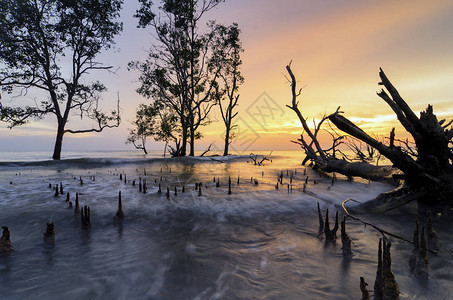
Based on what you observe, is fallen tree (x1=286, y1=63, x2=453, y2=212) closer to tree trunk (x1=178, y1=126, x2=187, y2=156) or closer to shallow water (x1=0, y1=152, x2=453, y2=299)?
shallow water (x1=0, y1=152, x2=453, y2=299)

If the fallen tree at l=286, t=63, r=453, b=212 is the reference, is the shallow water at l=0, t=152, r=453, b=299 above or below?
below

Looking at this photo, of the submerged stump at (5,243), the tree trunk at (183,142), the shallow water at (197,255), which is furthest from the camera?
the tree trunk at (183,142)

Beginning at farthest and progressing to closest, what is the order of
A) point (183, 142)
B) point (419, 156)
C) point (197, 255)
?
point (183, 142) → point (419, 156) → point (197, 255)

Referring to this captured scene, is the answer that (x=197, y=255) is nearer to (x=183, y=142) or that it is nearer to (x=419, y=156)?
(x=419, y=156)

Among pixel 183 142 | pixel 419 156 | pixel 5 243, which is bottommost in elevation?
pixel 5 243

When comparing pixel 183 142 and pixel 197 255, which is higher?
pixel 183 142

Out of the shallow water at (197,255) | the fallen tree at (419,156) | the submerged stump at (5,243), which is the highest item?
the fallen tree at (419,156)

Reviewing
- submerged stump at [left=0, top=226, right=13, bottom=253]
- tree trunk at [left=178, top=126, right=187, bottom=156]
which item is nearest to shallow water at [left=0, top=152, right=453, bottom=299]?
submerged stump at [left=0, top=226, right=13, bottom=253]

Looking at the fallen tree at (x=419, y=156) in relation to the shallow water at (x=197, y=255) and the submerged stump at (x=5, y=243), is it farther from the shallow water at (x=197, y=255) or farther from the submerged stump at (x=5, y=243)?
the submerged stump at (x=5, y=243)

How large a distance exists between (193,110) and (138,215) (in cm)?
2555

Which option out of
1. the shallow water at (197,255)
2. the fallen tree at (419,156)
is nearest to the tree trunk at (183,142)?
the shallow water at (197,255)

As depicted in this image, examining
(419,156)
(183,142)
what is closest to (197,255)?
(419,156)

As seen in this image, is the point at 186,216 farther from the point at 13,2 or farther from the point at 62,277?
the point at 13,2

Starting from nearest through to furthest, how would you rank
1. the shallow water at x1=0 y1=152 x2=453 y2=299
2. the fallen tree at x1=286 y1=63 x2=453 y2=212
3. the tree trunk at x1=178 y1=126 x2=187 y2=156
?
the shallow water at x1=0 y1=152 x2=453 y2=299
the fallen tree at x1=286 y1=63 x2=453 y2=212
the tree trunk at x1=178 y1=126 x2=187 y2=156
